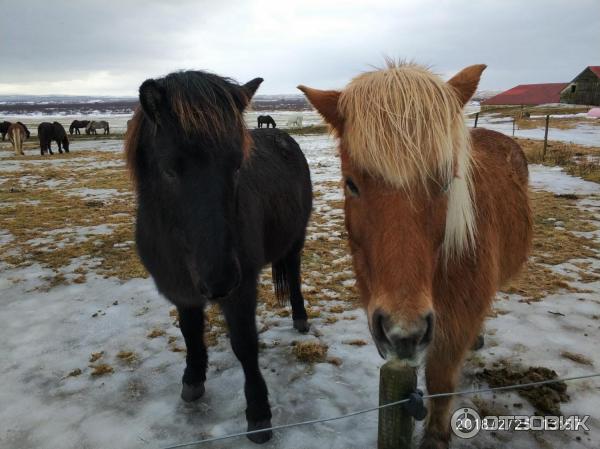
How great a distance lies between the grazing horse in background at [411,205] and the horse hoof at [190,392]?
1.77m

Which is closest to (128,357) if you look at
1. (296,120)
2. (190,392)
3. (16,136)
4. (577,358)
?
(190,392)

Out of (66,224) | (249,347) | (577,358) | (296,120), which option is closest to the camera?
(249,347)

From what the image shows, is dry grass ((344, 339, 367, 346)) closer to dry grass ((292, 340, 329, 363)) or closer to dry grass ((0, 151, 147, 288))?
dry grass ((292, 340, 329, 363))

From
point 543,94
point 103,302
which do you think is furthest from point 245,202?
point 543,94

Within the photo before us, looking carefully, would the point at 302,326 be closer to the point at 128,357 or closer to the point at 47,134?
the point at 128,357

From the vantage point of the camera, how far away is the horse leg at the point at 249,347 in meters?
2.45

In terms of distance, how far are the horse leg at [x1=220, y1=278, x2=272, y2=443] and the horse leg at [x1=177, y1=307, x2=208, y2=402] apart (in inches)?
21.4

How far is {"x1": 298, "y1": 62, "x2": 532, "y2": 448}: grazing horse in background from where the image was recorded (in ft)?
4.50

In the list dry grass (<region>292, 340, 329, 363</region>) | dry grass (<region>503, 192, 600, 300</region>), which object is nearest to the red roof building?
dry grass (<region>503, 192, 600, 300</region>)

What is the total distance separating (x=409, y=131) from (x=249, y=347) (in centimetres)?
183

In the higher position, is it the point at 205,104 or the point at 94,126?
the point at 94,126

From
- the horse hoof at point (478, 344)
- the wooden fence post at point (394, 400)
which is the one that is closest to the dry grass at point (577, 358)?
the horse hoof at point (478, 344)

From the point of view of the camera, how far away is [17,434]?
2.58 m

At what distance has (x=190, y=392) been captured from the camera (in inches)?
113
